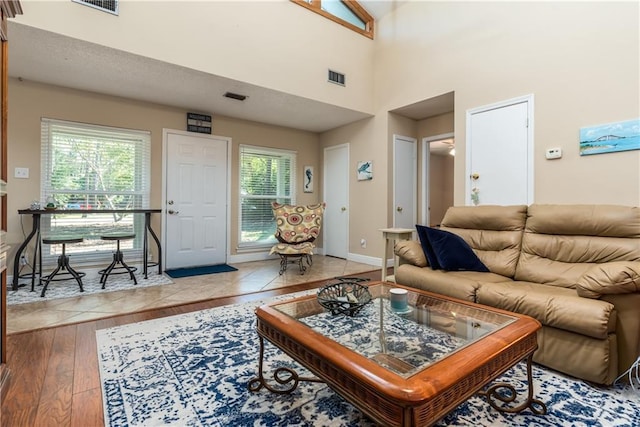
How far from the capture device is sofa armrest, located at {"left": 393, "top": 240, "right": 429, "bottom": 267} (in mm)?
2666

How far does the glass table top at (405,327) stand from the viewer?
4.02ft

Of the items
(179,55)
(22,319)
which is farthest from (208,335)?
(179,55)

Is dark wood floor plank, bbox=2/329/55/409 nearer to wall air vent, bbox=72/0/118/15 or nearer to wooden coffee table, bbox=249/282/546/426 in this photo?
wooden coffee table, bbox=249/282/546/426

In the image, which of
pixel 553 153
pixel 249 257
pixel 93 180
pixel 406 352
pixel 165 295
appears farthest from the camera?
pixel 249 257

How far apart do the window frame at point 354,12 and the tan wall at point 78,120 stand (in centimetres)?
193

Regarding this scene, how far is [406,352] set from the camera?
1.29m

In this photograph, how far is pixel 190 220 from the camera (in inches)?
185

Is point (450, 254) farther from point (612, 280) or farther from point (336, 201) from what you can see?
point (336, 201)

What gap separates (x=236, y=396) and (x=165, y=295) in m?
2.06

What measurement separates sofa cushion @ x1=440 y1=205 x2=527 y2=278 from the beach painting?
92 centimetres

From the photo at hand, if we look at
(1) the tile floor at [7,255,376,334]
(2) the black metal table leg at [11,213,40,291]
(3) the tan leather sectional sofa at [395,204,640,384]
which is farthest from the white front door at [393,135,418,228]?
(2) the black metal table leg at [11,213,40,291]

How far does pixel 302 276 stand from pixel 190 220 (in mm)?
1939

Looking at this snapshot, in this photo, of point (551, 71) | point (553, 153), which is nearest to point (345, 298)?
point (553, 153)

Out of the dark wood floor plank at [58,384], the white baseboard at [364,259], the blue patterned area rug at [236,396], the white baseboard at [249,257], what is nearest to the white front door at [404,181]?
the white baseboard at [364,259]
